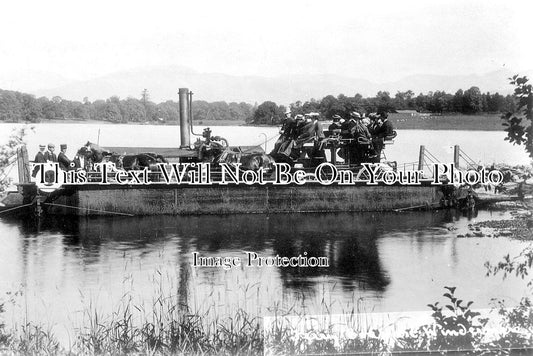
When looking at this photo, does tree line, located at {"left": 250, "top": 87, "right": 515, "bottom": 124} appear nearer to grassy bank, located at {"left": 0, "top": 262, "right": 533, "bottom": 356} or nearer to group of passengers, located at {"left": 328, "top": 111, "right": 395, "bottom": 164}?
group of passengers, located at {"left": 328, "top": 111, "right": 395, "bottom": 164}

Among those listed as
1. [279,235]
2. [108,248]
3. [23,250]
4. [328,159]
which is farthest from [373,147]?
[23,250]

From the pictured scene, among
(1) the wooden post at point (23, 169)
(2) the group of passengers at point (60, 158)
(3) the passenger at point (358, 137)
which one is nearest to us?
(2) the group of passengers at point (60, 158)

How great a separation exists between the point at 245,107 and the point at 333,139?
3908 millimetres

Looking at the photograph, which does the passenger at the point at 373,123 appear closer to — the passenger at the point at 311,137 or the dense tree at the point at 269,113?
the passenger at the point at 311,137

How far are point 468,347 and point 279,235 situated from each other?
23.5ft

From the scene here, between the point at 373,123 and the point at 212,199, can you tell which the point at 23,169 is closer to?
the point at 212,199

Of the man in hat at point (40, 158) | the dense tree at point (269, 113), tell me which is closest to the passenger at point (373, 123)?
the dense tree at point (269, 113)

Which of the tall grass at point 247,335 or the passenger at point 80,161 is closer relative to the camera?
the tall grass at point 247,335

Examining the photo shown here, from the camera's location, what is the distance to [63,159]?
14781mm

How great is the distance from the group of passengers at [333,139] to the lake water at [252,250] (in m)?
0.60

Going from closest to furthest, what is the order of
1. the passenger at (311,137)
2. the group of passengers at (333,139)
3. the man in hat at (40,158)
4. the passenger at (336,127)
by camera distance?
the man in hat at (40,158), the group of passengers at (333,139), the passenger at (311,137), the passenger at (336,127)

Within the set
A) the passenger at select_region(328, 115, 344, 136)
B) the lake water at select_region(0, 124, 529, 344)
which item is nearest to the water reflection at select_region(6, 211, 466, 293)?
the lake water at select_region(0, 124, 529, 344)

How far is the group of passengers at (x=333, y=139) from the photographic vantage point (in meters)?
15.9

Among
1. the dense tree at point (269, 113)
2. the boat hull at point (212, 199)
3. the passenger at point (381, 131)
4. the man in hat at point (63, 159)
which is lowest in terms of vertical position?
the boat hull at point (212, 199)
